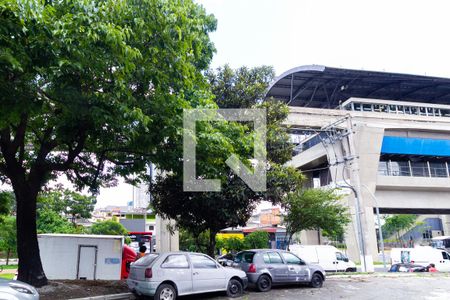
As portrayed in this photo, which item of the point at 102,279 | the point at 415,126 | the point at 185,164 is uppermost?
the point at 415,126

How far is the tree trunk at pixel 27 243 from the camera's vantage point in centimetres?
1078

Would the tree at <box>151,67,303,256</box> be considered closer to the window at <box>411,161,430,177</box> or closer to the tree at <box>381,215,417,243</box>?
the window at <box>411,161,430,177</box>

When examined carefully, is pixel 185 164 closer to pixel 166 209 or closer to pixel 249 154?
pixel 249 154

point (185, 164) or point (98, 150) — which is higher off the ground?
point (98, 150)

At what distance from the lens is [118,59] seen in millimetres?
7793

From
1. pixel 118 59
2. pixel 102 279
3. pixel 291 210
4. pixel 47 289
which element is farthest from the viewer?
pixel 291 210

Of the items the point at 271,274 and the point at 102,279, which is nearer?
the point at 271,274

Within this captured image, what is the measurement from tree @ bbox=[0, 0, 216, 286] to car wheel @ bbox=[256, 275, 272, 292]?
4.92 m

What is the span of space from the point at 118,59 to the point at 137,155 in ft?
16.0

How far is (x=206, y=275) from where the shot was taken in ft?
35.6

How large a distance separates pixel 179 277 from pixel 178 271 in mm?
159

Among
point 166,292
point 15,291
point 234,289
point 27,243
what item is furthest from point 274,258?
point 15,291

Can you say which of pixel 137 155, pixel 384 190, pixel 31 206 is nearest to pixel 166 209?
pixel 137 155

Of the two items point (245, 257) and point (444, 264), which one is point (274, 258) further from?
point (444, 264)
